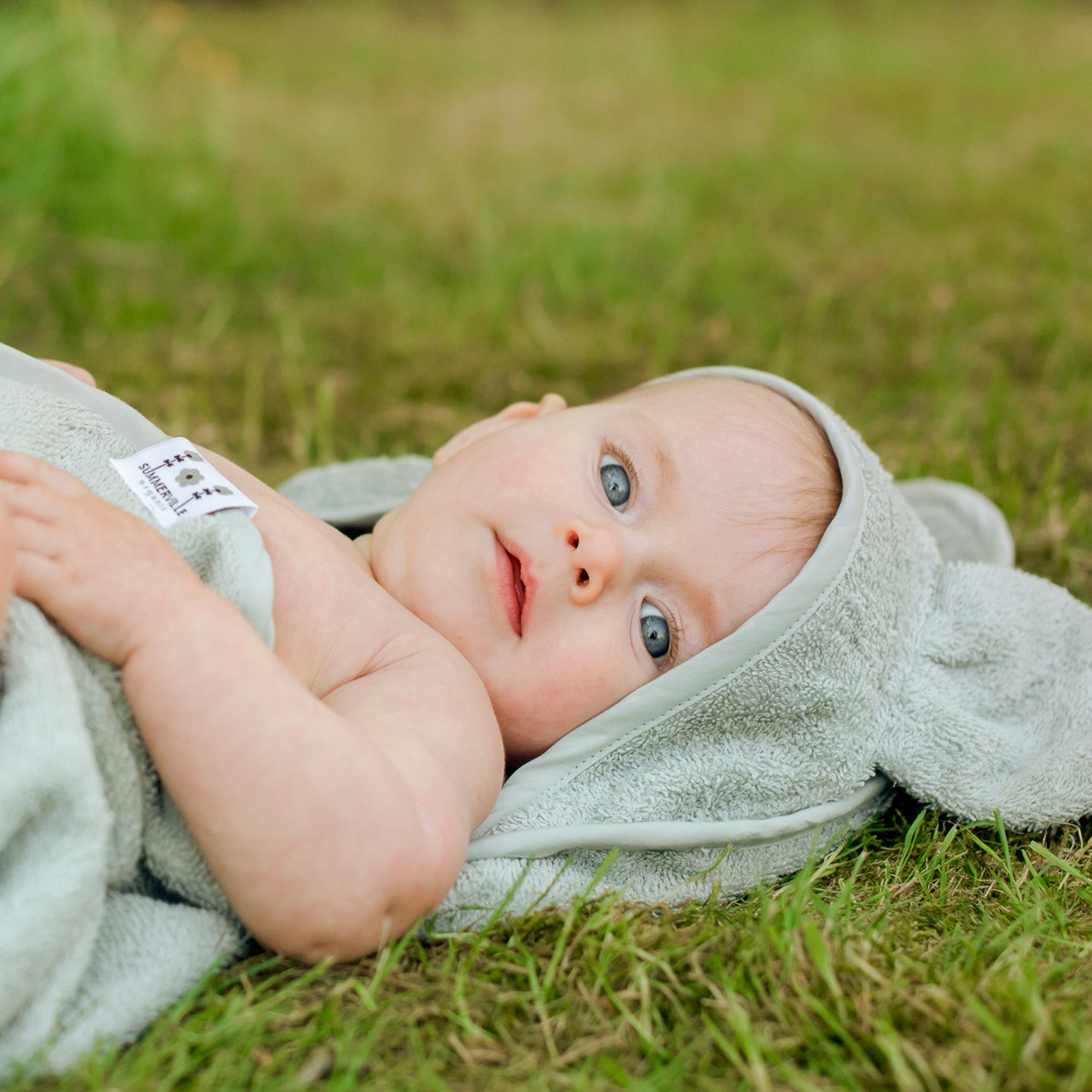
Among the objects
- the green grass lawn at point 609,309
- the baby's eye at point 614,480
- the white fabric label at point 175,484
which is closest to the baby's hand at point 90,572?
the white fabric label at point 175,484

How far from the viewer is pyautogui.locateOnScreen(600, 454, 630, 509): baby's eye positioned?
5.67ft

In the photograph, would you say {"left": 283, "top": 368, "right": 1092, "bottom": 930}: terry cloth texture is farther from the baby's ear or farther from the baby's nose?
the baby's ear

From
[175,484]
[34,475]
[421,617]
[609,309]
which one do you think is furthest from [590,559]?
[609,309]

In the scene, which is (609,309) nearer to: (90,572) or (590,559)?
(590,559)

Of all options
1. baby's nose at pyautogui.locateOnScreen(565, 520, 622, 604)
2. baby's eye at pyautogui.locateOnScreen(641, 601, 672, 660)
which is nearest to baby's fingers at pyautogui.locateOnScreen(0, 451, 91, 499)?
baby's nose at pyautogui.locateOnScreen(565, 520, 622, 604)

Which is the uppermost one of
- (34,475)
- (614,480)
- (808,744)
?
(34,475)

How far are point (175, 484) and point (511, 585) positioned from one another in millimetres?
472

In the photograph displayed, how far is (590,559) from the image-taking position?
5.28ft

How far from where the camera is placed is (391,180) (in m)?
5.11

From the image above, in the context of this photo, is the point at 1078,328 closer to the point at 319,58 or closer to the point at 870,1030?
the point at 870,1030

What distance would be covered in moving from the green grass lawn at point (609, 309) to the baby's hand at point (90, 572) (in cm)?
41

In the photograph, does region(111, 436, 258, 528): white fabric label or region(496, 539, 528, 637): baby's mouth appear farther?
region(496, 539, 528, 637): baby's mouth

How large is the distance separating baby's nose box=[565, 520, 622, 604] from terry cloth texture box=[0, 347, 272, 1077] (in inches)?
16.3

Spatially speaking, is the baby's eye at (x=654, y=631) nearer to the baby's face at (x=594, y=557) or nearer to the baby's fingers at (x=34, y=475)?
the baby's face at (x=594, y=557)
